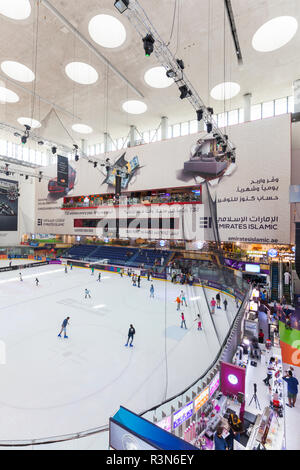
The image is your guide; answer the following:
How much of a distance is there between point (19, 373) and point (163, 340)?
5.29 metres

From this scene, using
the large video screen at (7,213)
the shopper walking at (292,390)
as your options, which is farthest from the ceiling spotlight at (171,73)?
the large video screen at (7,213)

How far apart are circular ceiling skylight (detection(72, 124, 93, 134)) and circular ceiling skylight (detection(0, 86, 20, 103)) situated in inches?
239

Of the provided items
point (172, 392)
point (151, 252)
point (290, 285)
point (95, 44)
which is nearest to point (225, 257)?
point (290, 285)

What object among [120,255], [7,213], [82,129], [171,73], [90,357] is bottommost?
[90,357]

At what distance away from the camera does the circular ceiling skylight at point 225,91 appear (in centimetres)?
1666

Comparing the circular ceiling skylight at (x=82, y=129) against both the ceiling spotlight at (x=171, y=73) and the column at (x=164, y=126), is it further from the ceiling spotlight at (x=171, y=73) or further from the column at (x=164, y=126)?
the ceiling spotlight at (x=171, y=73)

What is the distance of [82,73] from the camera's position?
15539 mm

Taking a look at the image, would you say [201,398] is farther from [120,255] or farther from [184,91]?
[120,255]

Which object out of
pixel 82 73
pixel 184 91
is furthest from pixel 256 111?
pixel 184 91

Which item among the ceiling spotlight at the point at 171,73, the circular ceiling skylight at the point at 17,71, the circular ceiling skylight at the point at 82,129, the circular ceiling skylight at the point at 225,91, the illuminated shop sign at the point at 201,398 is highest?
Result: the circular ceiling skylight at the point at 82,129

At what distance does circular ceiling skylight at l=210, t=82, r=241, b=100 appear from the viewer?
16656mm

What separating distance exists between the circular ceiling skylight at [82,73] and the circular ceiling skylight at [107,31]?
102 inches

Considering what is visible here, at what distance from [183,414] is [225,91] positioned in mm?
20979
